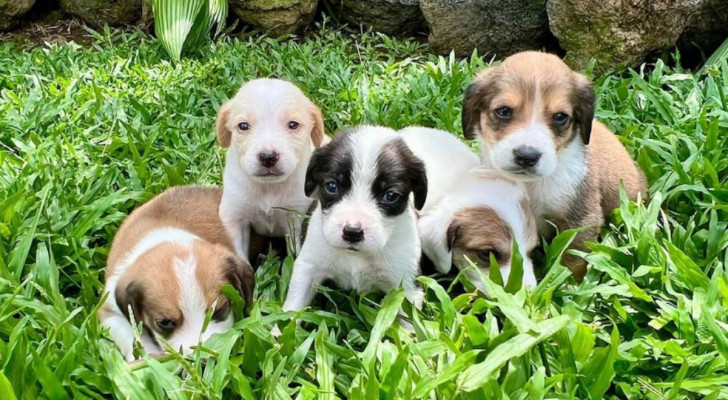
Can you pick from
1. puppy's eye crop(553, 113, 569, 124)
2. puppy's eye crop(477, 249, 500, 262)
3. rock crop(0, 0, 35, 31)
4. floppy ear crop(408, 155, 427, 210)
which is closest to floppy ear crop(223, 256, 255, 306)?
floppy ear crop(408, 155, 427, 210)

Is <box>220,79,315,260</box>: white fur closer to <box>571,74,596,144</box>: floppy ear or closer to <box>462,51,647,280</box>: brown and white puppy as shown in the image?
<box>462,51,647,280</box>: brown and white puppy

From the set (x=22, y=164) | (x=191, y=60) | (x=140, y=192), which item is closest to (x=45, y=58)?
(x=191, y=60)

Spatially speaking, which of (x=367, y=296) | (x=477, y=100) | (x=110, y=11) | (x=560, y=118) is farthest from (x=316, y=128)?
(x=110, y=11)

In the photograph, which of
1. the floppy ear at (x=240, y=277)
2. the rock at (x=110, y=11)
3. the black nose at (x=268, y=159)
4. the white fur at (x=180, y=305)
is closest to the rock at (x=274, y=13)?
the rock at (x=110, y=11)

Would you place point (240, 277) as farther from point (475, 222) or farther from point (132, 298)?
point (475, 222)

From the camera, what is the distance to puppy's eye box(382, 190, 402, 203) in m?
3.43

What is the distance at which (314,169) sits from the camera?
3.57 meters

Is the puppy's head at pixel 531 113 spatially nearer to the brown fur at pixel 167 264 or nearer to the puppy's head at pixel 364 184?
the puppy's head at pixel 364 184

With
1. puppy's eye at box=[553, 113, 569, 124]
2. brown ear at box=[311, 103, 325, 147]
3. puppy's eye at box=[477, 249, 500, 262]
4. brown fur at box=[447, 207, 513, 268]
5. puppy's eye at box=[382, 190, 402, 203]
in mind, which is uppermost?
puppy's eye at box=[553, 113, 569, 124]

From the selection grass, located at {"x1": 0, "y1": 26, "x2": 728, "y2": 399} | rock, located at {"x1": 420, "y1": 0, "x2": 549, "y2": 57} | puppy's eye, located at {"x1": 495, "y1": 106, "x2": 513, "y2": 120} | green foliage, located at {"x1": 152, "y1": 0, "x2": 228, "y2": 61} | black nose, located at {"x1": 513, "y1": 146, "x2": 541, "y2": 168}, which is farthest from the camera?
rock, located at {"x1": 420, "y1": 0, "x2": 549, "y2": 57}

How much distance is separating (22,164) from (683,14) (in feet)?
19.2

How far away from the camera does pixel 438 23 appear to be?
25.8ft

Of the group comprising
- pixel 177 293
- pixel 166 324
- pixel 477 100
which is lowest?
pixel 166 324

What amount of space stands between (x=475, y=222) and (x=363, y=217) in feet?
2.37
